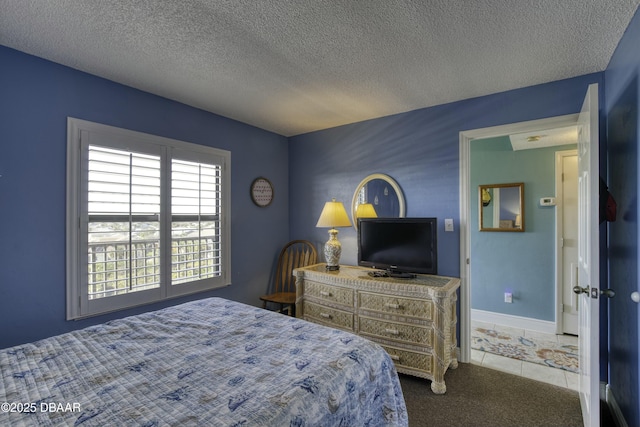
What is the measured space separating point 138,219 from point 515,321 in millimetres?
4280

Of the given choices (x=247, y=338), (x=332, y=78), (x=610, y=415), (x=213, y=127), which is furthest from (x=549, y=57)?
(x=213, y=127)

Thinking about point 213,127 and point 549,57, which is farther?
point 213,127

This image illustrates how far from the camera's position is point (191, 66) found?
85.4 inches

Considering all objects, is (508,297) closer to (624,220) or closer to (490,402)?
(490,402)

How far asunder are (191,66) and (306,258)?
7.67 feet

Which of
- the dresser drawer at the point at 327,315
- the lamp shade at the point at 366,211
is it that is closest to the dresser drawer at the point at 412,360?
the dresser drawer at the point at 327,315

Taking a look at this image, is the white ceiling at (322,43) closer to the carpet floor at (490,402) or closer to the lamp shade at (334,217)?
the lamp shade at (334,217)

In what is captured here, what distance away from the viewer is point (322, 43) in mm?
1886

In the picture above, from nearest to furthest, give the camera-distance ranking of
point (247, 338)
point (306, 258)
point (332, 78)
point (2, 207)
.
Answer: point (247, 338)
point (2, 207)
point (332, 78)
point (306, 258)

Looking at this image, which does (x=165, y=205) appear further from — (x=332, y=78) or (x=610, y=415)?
(x=610, y=415)

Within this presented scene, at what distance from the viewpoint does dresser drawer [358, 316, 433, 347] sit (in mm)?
2352

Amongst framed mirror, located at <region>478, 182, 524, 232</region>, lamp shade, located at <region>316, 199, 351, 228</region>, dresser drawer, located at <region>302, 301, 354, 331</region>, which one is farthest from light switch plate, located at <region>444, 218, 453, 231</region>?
framed mirror, located at <region>478, 182, 524, 232</region>

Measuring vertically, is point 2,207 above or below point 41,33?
below

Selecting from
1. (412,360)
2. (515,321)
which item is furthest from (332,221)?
(515,321)
